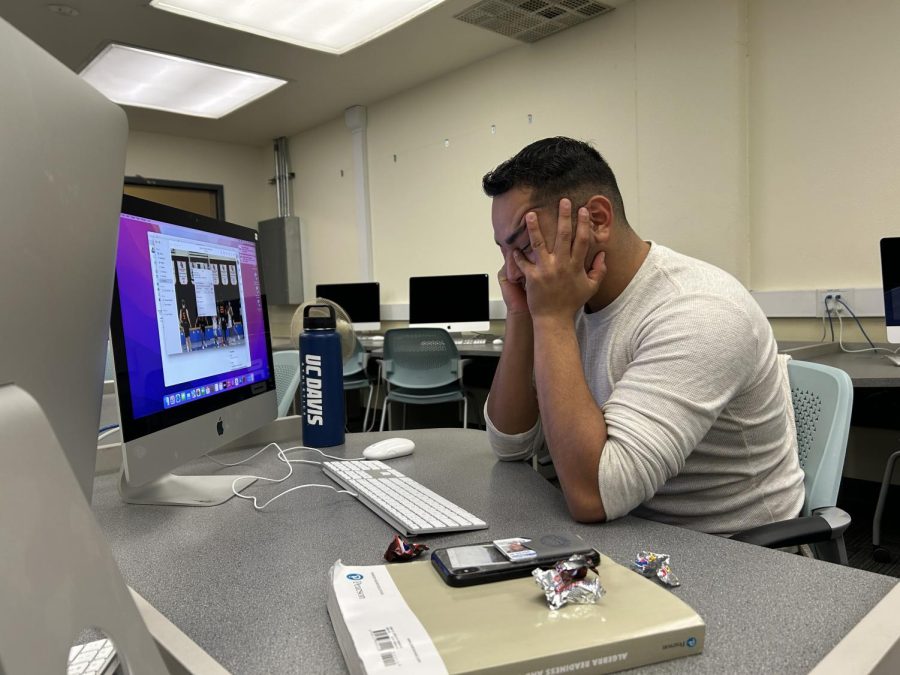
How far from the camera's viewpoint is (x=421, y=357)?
416cm

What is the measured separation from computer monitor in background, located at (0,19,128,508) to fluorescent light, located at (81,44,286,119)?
178 inches

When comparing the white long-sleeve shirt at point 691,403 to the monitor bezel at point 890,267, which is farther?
the monitor bezel at point 890,267

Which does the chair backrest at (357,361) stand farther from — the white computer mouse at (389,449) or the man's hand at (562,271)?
the man's hand at (562,271)

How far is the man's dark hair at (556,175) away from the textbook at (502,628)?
711mm

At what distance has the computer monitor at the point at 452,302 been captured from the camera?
477 cm

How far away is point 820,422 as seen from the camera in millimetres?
1251

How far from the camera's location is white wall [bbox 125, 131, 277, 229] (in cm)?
648

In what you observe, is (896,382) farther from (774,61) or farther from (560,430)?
(774,61)

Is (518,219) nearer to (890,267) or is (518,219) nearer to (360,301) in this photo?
(890,267)

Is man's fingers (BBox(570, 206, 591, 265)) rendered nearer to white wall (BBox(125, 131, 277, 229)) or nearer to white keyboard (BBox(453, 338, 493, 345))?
white keyboard (BBox(453, 338, 493, 345))

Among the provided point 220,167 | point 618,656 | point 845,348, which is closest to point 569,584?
point 618,656

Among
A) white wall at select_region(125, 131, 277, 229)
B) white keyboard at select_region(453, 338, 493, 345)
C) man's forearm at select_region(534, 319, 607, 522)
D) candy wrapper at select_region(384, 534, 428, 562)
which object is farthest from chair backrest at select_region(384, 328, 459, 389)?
white wall at select_region(125, 131, 277, 229)

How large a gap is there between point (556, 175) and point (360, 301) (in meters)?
4.60

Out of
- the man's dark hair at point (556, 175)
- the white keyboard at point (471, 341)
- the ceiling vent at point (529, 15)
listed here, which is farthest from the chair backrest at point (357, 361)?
the man's dark hair at point (556, 175)
